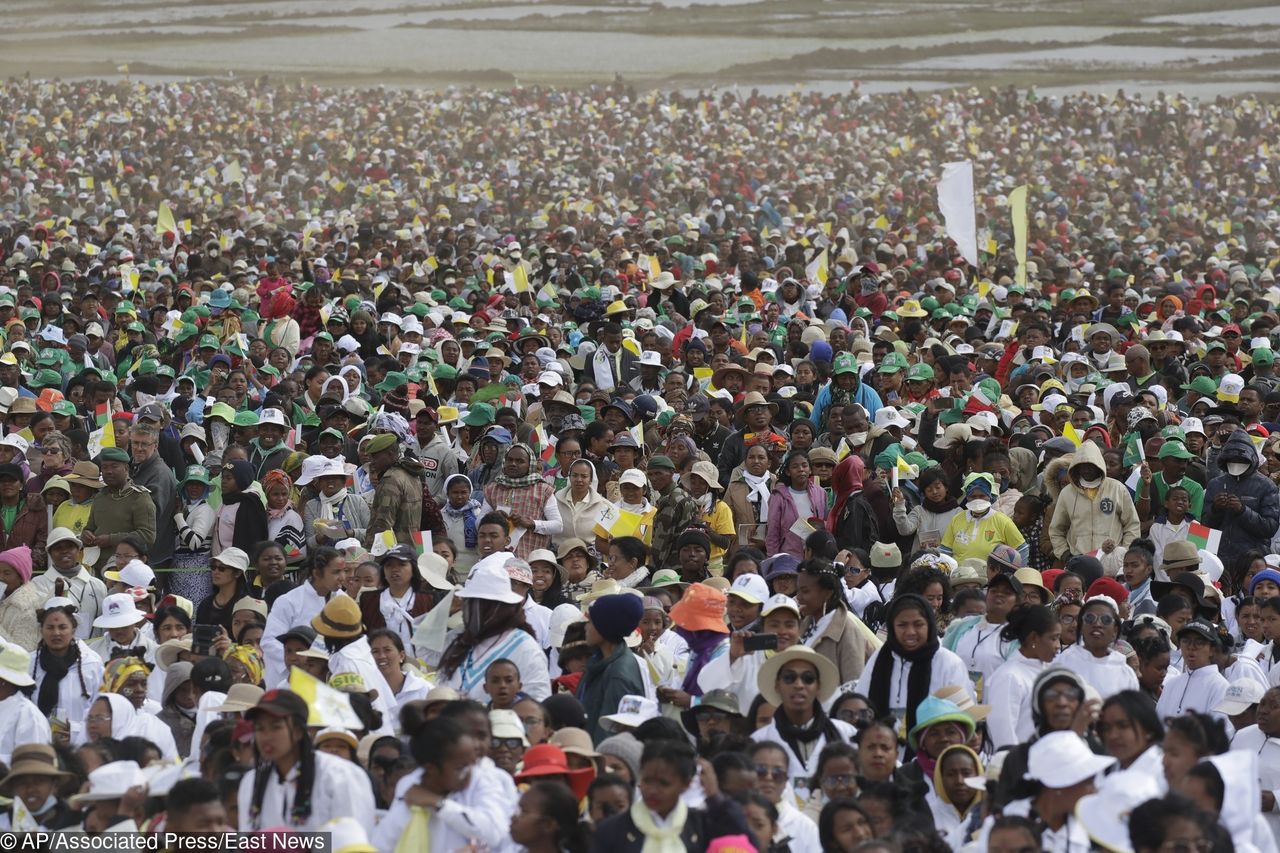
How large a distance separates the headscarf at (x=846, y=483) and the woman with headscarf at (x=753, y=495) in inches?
15.3

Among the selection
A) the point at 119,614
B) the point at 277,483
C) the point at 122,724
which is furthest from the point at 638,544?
the point at 122,724

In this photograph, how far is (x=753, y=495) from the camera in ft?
38.6

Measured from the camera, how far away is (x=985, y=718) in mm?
7887

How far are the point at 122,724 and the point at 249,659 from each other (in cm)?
114

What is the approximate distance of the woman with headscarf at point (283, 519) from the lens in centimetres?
1141

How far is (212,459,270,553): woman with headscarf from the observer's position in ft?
37.2

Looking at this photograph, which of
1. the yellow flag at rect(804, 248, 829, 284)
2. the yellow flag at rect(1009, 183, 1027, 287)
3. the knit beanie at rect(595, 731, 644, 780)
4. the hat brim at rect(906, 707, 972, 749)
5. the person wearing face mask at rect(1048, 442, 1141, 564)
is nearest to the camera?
the knit beanie at rect(595, 731, 644, 780)

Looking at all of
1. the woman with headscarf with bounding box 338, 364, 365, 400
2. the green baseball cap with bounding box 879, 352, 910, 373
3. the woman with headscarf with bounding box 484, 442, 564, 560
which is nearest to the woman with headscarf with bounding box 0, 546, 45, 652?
the woman with headscarf with bounding box 484, 442, 564, 560

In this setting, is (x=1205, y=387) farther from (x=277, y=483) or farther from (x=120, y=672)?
(x=120, y=672)

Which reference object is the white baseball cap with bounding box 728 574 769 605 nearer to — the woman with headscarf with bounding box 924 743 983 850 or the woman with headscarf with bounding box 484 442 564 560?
the woman with headscarf with bounding box 924 743 983 850

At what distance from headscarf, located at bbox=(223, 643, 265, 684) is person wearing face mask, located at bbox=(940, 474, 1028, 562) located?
3.86 metres

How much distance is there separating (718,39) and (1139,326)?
31.2m

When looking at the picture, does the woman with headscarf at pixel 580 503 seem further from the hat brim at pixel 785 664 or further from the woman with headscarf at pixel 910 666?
the hat brim at pixel 785 664

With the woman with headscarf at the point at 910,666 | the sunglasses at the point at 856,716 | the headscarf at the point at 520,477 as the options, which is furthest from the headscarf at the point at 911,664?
the headscarf at the point at 520,477
